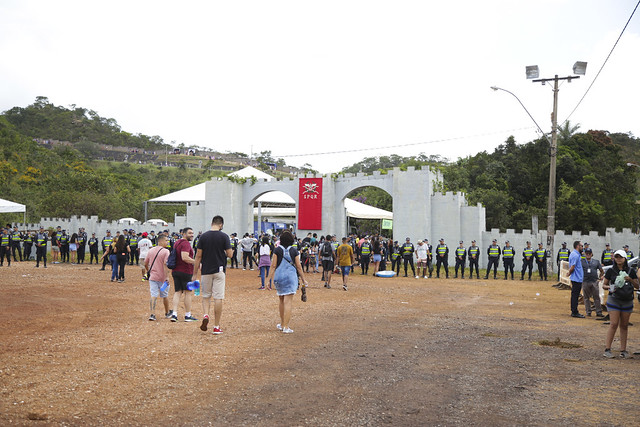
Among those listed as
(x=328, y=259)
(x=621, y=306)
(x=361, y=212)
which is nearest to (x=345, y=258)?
(x=328, y=259)

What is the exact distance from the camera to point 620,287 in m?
8.72

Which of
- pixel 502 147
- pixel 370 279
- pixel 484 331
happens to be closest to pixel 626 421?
pixel 484 331

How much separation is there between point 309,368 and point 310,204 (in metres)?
24.0

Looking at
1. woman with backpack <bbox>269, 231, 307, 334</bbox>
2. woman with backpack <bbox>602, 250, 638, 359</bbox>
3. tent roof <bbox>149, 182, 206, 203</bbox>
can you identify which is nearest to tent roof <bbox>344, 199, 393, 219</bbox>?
tent roof <bbox>149, 182, 206, 203</bbox>

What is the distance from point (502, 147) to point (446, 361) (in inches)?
1776

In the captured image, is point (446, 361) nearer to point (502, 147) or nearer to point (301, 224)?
point (301, 224)

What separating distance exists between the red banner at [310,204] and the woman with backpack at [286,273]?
20.9 metres

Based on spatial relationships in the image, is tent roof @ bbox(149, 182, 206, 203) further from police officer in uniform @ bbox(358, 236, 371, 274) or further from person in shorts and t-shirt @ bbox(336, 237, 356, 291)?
person in shorts and t-shirt @ bbox(336, 237, 356, 291)

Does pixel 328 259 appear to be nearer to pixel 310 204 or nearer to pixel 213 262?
pixel 213 262

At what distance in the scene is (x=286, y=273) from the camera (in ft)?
32.7

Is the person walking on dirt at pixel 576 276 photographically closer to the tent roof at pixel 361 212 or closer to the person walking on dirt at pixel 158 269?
the person walking on dirt at pixel 158 269

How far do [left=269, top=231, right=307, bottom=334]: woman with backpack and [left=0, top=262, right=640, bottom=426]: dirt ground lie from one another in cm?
43

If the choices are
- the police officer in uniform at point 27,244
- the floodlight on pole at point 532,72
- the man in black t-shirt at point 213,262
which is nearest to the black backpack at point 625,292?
the man in black t-shirt at point 213,262

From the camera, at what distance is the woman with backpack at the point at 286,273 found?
32.5 ft
